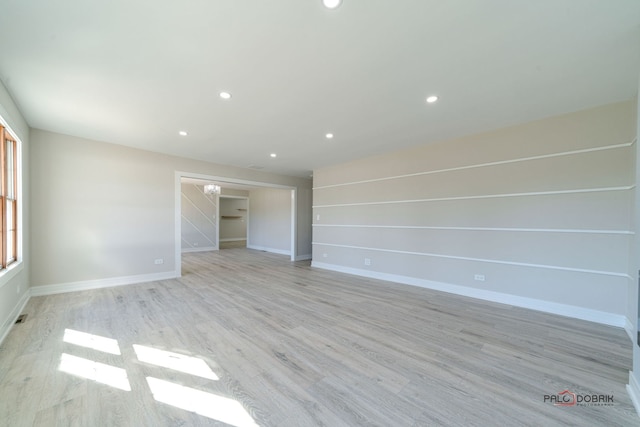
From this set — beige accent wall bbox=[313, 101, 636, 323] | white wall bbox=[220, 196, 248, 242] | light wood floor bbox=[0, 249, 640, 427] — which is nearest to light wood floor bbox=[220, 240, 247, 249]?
white wall bbox=[220, 196, 248, 242]

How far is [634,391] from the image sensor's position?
177 cm

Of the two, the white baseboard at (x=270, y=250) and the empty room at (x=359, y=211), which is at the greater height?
the empty room at (x=359, y=211)

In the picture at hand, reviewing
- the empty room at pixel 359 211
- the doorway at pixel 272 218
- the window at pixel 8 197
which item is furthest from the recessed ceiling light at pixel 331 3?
the doorway at pixel 272 218

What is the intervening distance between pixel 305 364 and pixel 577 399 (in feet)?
6.98

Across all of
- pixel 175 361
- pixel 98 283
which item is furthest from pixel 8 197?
pixel 175 361

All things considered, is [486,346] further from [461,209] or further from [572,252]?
[461,209]

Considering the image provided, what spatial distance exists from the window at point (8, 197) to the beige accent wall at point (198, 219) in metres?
6.18

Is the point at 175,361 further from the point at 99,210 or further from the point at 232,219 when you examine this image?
the point at 232,219

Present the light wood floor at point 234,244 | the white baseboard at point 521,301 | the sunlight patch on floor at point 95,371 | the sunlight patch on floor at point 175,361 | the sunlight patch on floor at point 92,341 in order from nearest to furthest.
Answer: the sunlight patch on floor at point 95,371
the sunlight patch on floor at point 175,361
the sunlight patch on floor at point 92,341
the white baseboard at point 521,301
the light wood floor at point 234,244

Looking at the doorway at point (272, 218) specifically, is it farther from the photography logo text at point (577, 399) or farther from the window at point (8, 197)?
the photography logo text at point (577, 399)

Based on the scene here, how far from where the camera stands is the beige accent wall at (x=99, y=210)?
164 inches

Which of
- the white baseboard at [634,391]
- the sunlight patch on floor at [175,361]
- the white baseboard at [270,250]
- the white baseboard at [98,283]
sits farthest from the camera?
the white baseboard at [270,250]

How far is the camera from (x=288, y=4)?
5.37 ft

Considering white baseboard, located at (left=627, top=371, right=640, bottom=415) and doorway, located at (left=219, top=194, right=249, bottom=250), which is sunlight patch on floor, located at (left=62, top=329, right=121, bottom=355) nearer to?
white baseboard, located at (left=627, top=371, right=640, bottom=415)
